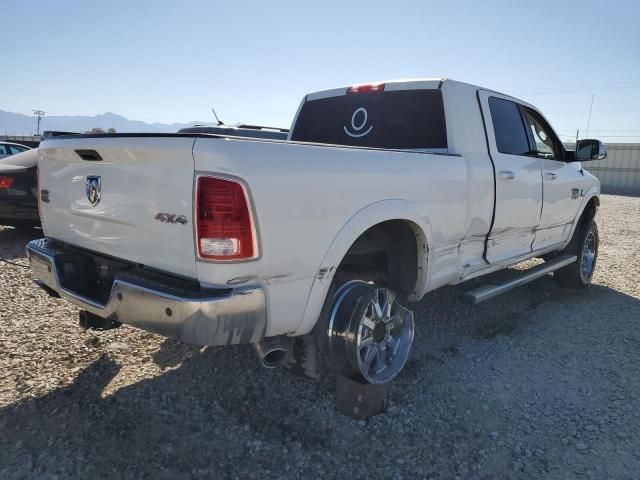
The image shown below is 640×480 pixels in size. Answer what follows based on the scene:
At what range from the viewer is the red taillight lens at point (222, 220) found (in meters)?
2.01

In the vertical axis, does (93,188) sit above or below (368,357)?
above

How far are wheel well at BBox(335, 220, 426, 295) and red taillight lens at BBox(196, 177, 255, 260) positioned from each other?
98 centimetres

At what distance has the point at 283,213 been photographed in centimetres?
214

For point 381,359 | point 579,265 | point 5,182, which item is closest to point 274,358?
point 381,359

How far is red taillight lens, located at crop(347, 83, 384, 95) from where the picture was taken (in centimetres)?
385

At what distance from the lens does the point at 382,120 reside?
383cm

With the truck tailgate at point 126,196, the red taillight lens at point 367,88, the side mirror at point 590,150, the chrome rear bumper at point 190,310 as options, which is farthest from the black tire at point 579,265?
the truck tailgate at point 126,196

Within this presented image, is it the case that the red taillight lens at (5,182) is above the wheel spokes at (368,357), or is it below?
above

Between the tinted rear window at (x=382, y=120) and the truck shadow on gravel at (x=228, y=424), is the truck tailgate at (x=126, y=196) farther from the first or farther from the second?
the tinted rear window at (x=382, y=120)

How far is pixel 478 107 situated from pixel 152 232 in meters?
2.71

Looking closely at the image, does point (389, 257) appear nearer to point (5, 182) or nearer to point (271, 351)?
point (271, 351)

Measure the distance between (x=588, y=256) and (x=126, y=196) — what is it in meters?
5.48

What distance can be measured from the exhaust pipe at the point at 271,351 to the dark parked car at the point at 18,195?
5.60m

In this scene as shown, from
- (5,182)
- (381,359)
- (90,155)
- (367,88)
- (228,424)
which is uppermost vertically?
(367,88)
